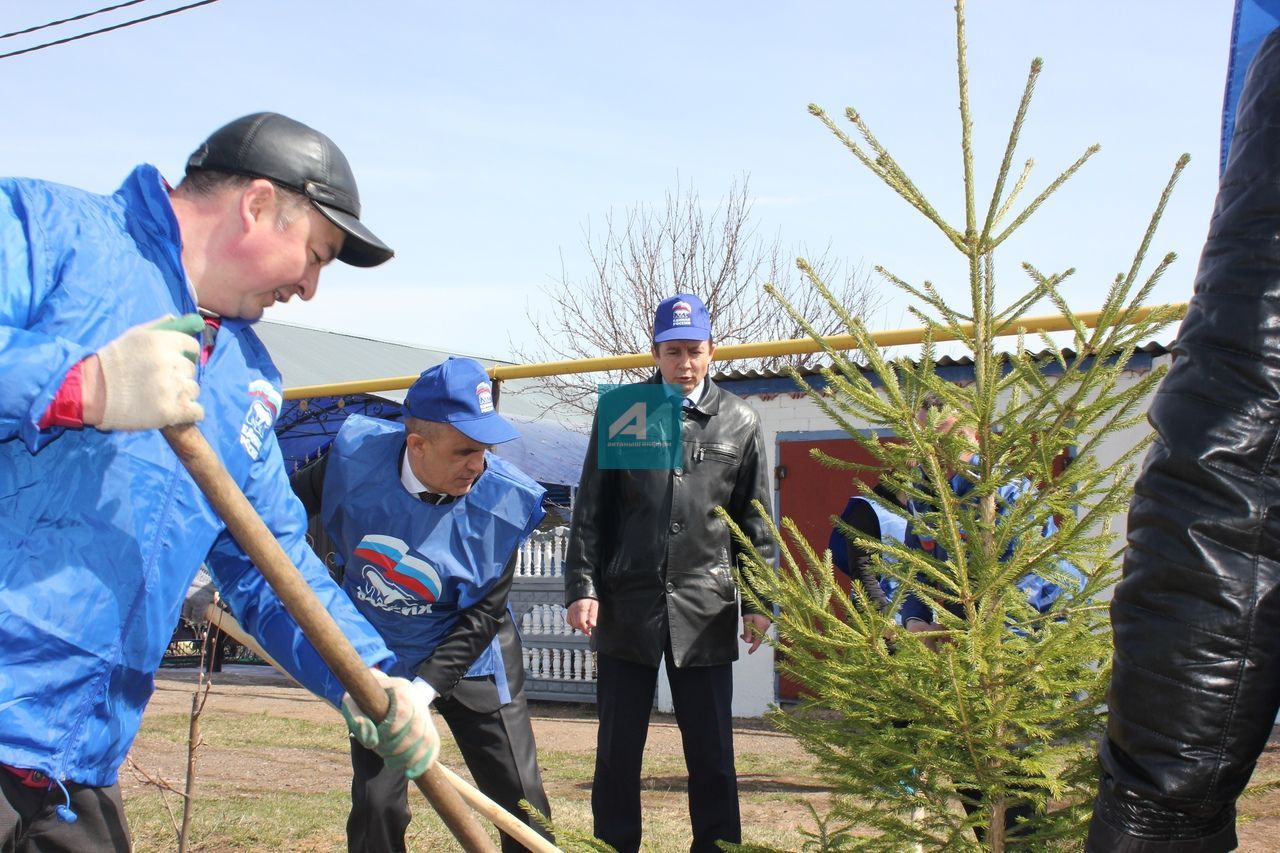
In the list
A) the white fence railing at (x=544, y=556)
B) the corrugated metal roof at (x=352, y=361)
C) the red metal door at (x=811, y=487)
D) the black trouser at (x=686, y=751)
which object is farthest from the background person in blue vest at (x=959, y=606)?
the corrugated metal roof at (x=352, y=361)

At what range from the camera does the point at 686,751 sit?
420 centimetres

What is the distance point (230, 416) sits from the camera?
7.51 feet

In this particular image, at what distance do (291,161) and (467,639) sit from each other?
1916 millimetres

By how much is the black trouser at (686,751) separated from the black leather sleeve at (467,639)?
0.62 meters

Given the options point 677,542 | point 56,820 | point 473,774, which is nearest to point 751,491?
point 677,542

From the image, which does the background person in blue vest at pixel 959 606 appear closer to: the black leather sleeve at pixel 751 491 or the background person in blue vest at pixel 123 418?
the black leather sleeve at pixel 751 491

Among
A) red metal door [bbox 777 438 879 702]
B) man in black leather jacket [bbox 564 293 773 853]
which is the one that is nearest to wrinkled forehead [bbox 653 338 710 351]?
man in black leather jacket [bbox 564 293 773 853]

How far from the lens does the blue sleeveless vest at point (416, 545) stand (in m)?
3.79

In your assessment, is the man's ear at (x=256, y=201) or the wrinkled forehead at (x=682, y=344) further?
the wrinkled forehead at (x=682, y=344)

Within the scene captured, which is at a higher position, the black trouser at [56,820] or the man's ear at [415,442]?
the man's ear at [415,442]

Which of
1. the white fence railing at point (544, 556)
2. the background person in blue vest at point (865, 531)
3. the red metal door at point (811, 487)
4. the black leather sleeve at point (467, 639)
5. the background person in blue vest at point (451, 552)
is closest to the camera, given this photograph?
the black leather sleeve at point (467, 639)

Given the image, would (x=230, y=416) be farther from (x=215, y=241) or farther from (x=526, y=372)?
(x=526, y=372)

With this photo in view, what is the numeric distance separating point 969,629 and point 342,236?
1.53m

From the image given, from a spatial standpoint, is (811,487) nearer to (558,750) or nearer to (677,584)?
(558,750)
